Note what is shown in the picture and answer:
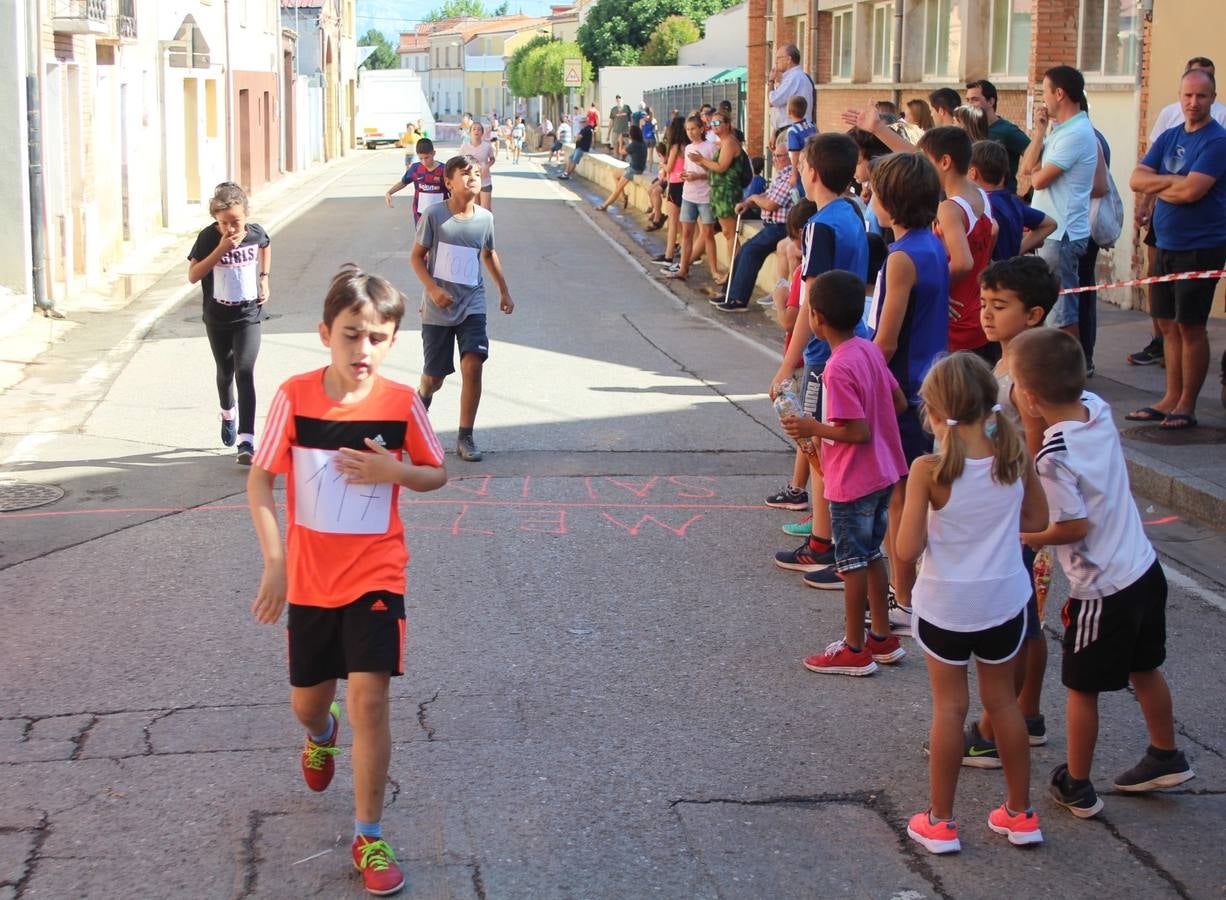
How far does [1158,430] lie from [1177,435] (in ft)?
0.50

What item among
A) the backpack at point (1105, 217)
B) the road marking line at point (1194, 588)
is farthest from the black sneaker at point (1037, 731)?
the backpack at point (1105, 217)

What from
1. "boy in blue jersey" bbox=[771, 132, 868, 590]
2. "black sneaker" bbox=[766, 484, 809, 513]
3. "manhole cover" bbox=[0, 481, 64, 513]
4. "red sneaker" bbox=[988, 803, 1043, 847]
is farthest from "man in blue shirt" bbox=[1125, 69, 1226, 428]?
"manhole cover" bbox=[0, 481, 64, 513]

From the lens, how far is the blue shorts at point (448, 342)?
9.10 meters

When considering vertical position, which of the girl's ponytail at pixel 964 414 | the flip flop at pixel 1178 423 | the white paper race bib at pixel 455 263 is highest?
the white paper race bib at pixel 455 263

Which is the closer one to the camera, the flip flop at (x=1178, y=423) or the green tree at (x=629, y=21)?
the flip flop at (x=1178, y=423)

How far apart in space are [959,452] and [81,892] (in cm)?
261

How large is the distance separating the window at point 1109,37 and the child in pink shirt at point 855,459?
1050cm

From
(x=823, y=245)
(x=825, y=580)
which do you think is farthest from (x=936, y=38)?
(x=825, y=580)

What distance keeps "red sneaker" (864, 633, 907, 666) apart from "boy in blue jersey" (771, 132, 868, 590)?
3.01 ft

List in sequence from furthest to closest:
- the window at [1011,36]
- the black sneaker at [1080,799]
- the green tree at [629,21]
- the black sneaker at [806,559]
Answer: the green tree at [629,21], the window at [1011,36], the black sneaker at [806,559], the black sneaker at [1080,799]

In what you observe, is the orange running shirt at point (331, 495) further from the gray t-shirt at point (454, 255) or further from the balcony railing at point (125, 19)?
the balcony railing at point (125, 19)

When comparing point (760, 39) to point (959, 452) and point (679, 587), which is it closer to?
point (679, 587)

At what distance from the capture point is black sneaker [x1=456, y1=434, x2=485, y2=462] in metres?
9.07

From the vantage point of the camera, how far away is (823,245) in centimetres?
661
